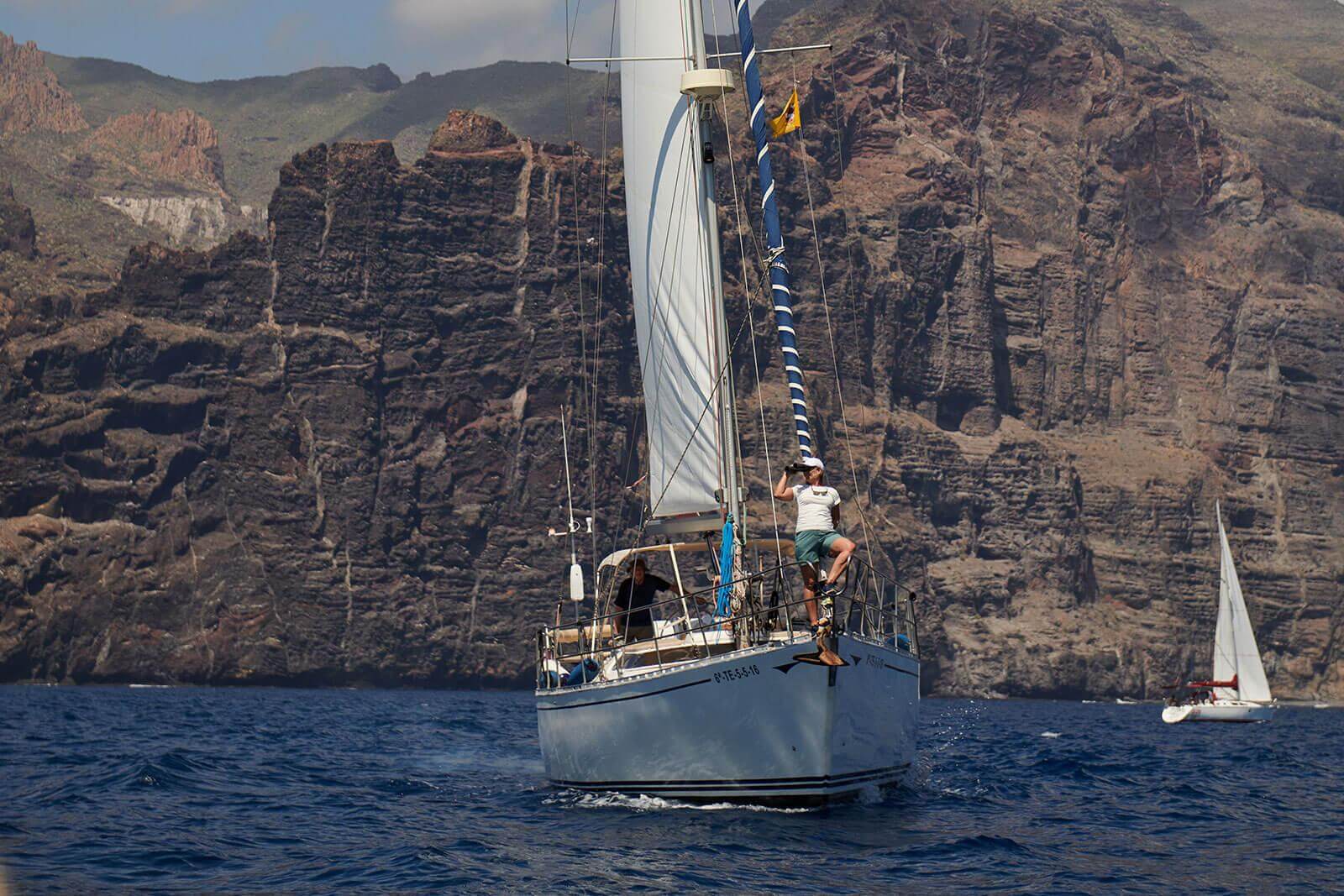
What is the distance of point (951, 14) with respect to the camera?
192 m

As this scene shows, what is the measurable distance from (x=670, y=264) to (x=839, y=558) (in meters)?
7.94

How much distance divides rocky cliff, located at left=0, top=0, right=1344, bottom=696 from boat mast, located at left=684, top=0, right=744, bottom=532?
102 m

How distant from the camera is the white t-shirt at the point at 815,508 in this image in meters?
23.1

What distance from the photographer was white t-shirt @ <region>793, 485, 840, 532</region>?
75.8 feet

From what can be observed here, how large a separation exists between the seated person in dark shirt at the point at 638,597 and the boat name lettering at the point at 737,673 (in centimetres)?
319

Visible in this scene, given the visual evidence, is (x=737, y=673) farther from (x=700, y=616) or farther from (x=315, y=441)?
(x=315, y=441)

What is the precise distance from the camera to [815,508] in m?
23.1

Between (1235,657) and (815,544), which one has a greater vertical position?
(815,544)

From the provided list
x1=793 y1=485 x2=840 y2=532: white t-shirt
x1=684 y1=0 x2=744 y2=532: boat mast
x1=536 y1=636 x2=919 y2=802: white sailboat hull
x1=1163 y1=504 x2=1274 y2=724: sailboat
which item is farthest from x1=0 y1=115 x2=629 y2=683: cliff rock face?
x1=793 y1=485 x2=840 y2=532: white t-shirt

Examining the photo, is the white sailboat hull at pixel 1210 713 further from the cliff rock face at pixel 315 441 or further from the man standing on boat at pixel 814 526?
the man standing on boat at pixel 814 526

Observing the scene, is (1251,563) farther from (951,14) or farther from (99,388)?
(99,388)

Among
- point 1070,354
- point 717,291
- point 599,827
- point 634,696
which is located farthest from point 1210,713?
point 1070,354

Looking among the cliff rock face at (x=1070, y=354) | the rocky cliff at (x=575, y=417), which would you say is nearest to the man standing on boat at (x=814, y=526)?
the rocky cliff at (x=575, y=417)

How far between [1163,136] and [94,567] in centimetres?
11597
